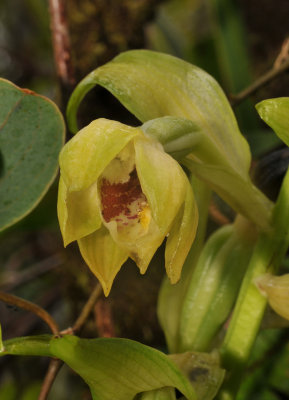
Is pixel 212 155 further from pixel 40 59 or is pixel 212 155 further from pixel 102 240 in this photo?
pixel 40 59

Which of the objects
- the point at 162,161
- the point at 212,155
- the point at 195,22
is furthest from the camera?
the point at 195,22

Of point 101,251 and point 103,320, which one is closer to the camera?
point 101,251

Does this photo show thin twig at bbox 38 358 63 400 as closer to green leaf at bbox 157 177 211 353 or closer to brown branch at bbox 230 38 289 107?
green leaf at bbox 157 177 211 353

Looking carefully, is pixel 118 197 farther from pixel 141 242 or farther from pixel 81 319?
pixel 81 319

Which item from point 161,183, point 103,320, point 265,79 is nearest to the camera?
point 161,183

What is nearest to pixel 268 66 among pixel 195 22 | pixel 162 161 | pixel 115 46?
pixel 115 46

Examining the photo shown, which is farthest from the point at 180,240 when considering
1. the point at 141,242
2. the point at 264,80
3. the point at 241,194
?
the point at 264,80

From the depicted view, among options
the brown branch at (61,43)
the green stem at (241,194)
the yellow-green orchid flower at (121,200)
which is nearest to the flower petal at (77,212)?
the yellow-green orchid flower at (121,200)

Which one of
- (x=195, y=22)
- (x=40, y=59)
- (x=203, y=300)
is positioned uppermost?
(x=203, y=300)
